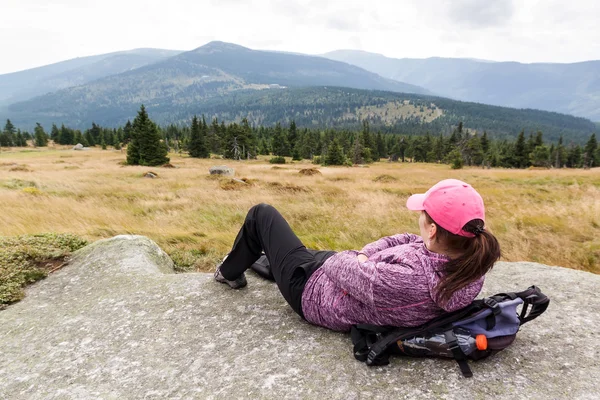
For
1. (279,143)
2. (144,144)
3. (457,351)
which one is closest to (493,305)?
(457,351)

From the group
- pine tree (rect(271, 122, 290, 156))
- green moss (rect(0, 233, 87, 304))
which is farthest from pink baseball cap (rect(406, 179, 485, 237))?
pine tree (rect(271, 122, 290, 156))

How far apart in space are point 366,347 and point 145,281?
3268 mm

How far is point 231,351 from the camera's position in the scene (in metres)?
3.13

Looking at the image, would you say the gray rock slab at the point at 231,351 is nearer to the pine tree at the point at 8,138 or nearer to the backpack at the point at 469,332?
the backpack at the point at 469,332

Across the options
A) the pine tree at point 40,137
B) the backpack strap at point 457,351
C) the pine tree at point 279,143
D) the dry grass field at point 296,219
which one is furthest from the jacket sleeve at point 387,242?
the pine tree at point 40,137

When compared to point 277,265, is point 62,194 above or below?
below

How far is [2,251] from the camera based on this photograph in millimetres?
5090

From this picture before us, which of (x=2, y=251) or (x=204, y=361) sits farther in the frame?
(x=2, y=251)

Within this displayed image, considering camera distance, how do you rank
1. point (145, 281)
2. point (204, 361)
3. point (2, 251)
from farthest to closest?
point (2, 251), point (145, 281), point (204, 361)

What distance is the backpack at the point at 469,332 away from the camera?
8.32ft

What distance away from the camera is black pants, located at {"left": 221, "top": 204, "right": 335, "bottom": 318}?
347 centimetres

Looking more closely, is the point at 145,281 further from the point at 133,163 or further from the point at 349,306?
the point at 133,163

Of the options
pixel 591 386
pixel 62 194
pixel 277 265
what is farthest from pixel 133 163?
pixel 591 386

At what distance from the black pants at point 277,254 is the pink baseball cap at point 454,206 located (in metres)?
1.51
